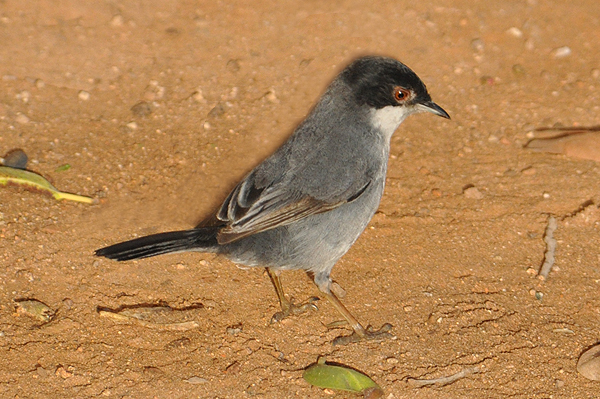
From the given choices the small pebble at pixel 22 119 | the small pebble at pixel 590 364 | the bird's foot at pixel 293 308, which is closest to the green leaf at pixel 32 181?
the small pebble at pixel 22 119

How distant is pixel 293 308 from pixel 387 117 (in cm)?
164

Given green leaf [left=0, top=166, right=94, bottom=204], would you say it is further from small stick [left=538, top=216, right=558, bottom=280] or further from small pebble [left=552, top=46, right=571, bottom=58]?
small pebble [left=552, top=46, right=571, bottom=58]

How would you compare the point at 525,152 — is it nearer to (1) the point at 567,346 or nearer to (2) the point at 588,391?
(1) the point at 567,346

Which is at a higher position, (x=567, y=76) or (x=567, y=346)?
(x=567, y=76)

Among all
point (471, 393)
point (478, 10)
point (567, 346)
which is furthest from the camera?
point (478, 10)

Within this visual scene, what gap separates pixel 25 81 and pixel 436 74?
4521 mm

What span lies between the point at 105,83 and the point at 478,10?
4804mm

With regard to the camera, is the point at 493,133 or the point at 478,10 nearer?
the point at 493,133

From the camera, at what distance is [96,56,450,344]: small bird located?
15.8ft

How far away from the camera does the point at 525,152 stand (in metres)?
6.89

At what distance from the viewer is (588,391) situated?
4.51 metres

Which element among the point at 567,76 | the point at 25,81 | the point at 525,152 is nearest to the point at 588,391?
the point at 525,152

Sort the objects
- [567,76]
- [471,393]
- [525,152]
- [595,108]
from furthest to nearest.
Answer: [567,76] → [595,108] → [525,152] → [471,393]

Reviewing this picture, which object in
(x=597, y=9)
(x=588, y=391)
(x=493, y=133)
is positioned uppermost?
(x=597, y=9)
